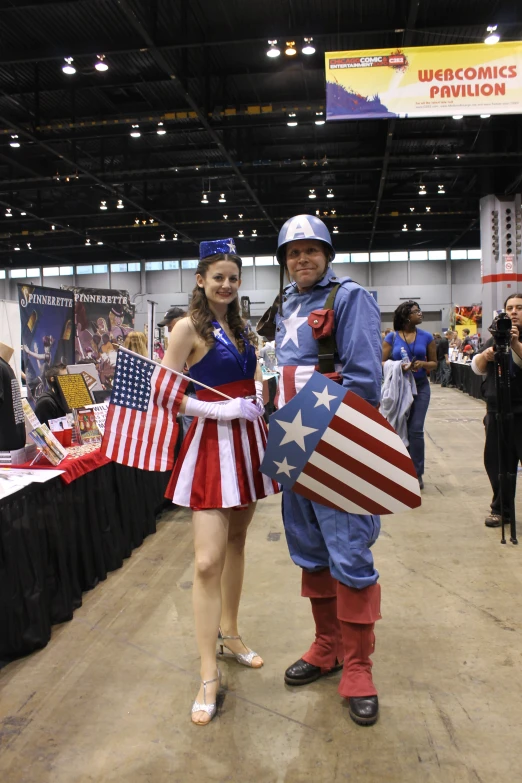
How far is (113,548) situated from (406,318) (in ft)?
9.84

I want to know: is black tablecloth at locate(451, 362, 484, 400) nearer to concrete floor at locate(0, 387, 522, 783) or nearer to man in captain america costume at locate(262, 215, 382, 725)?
concrete floor at locate(0, 387, 522, 783)

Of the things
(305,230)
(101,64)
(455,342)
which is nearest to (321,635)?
(305,230)

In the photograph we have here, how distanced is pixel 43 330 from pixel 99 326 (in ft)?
3.26

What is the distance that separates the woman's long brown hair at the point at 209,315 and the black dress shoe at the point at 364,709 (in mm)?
1300

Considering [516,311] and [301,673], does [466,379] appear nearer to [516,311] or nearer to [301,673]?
[516,311]

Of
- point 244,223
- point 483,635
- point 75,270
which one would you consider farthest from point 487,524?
point 75,270

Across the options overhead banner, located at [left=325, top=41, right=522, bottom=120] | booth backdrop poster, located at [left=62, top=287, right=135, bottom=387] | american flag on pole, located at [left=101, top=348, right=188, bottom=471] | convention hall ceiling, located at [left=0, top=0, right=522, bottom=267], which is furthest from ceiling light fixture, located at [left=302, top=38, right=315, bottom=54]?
american flag on pole, located at [left=101, top=348, right=188, bottom=471]

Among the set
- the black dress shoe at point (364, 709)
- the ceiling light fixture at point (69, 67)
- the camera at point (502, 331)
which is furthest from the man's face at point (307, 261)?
the ceiling light fixture at point (69, 67)

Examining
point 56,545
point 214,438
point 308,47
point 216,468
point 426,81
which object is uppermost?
point 308,47

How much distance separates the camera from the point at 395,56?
242 inches

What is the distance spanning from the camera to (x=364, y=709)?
1898mm

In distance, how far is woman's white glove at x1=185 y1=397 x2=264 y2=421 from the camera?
6.57ft

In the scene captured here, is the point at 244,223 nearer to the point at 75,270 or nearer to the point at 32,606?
the point at 75,270

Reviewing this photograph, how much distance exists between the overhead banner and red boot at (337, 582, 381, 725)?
5.74 metres
